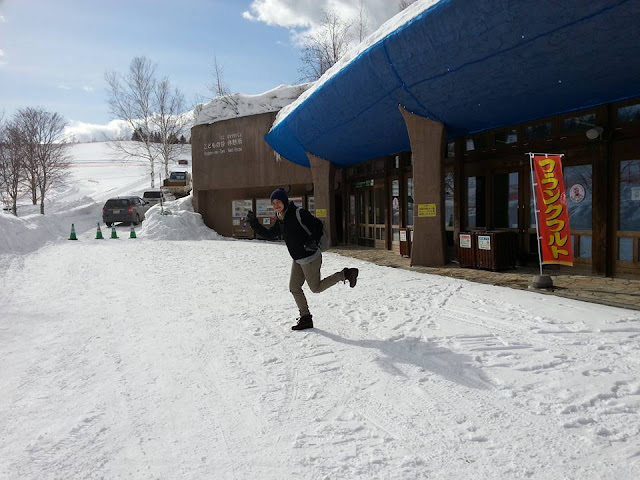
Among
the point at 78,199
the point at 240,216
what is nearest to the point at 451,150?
the point at 240,216

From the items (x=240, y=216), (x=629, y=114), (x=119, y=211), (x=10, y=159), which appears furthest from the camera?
(x=10, y=159)

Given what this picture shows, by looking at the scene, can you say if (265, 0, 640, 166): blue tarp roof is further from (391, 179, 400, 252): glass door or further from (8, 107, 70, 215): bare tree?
(8, 107, 70, 215): bare tree

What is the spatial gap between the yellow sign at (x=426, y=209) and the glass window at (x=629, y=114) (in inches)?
153

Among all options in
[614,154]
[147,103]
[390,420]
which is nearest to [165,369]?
[390,420]

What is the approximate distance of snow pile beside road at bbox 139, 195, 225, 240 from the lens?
64.0ft

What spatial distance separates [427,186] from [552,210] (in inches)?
129

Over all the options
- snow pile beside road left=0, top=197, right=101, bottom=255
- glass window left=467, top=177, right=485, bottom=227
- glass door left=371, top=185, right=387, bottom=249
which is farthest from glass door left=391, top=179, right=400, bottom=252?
snow pile beside road left=0, top=197, right=101, bottom=255

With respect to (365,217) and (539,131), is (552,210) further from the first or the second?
(365,217)

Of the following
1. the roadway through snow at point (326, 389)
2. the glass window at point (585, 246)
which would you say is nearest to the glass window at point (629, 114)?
the glass window at point (585, 246)

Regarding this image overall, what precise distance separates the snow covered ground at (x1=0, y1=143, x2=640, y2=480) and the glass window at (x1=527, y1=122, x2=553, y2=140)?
4290mm

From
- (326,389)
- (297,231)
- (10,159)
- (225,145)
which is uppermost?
(10,159)

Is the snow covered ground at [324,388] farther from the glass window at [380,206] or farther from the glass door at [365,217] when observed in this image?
the glass door at [365,217]

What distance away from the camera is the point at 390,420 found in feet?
9.53

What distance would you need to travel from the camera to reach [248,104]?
2152 cm
